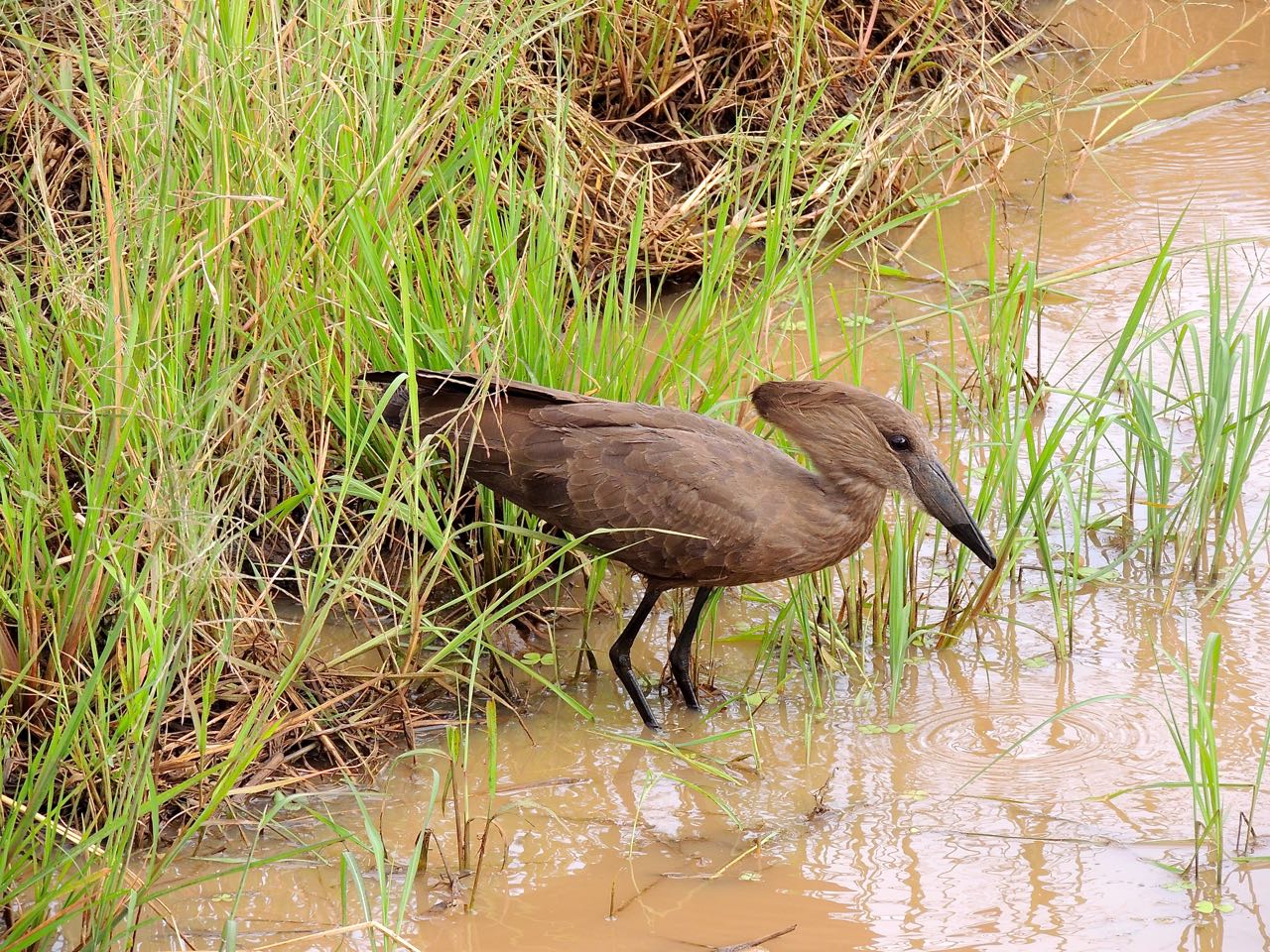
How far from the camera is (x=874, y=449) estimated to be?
3.92m

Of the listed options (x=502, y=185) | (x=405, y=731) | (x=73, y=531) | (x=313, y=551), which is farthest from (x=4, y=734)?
(x=502, y=185)

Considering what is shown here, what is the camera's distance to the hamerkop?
3811mm

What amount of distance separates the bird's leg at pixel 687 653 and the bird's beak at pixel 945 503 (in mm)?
596

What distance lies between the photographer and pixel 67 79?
3852 millimetres

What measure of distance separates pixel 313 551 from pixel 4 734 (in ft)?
4.38

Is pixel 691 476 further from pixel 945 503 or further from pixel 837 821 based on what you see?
pixel 837 821

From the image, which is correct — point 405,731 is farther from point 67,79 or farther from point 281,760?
point 67,79

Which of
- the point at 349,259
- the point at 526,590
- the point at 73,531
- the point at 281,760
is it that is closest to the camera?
the point at 73,531

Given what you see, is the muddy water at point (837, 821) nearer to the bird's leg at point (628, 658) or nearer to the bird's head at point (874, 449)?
the bird's leg at point (628, 658)

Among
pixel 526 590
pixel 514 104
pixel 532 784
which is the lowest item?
pixel 532 784

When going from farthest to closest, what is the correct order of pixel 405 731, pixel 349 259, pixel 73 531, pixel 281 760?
1. pixel 349 259
2. pixel 405 731
3. pixel 281 760
4. pixel 73 531

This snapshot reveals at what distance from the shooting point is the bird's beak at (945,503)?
394 centimetres

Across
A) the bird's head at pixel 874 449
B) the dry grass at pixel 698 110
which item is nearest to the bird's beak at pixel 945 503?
the bird's head at pixel 874 449

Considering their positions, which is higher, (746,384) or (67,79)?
(67,79)
